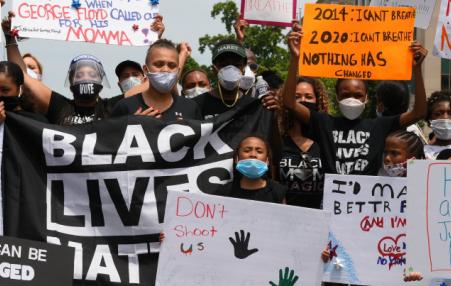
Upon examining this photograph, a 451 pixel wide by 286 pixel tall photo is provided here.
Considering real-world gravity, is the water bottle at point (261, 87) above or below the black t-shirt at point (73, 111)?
above

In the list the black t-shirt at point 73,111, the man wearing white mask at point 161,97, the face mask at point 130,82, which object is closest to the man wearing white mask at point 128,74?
the face mask at point 130,82

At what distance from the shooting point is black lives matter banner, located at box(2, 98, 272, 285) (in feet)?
22.4

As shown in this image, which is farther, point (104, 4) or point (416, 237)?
point (104, 4)

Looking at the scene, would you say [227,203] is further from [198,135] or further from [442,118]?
[442,118]

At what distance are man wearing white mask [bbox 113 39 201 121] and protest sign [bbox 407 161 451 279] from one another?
1.71m

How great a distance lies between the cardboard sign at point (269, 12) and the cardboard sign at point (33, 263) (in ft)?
11.4

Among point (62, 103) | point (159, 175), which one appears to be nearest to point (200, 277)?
point (159, 175)

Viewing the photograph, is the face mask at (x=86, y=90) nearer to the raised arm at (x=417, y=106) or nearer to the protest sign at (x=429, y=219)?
the raised arm at (x=417, y=106)

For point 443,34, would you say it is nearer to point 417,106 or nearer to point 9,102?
point 417,106

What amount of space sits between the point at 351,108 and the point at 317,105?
1.31ft

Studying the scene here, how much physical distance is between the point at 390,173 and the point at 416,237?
775mm

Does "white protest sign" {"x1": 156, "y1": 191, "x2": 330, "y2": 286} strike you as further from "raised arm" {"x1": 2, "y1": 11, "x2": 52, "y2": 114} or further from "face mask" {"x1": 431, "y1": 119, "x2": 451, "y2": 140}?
"face mask" {"x1": 431, "y1": 119, "x2": 451, "y2": 140}

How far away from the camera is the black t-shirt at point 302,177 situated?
7.32m

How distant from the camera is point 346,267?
23.1 ft
